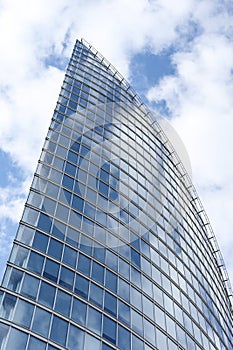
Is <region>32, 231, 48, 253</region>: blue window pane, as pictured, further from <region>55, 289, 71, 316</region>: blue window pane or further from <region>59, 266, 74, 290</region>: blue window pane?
<region>55, 289, 71, 316</region>: blue window pane

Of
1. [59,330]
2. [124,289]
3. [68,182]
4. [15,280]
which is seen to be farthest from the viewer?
[68,182]

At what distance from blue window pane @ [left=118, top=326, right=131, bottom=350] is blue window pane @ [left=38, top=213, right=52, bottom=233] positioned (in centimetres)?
782

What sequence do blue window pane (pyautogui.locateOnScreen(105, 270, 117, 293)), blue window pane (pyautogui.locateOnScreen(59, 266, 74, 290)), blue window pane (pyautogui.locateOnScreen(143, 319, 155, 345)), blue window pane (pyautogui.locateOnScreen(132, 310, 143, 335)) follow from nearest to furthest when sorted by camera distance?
1. blue window pane (pyautogui.locateOnScreen(59, 266, 74, 290))
2. blue window pane (pyautogui.locateOnScreen(132, 310, 143, 335))
3. blue window pane (pyautogui.locateOnScreen(105, 270, 117, 293))
4. blue window pane (pyautogui.locateOnScreen(143, 319, 155, 345))

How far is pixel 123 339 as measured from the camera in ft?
97.0

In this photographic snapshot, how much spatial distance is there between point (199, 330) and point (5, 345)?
21.0m

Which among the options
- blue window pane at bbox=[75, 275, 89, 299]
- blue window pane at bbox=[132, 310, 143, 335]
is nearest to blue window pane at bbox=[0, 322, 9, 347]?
blue window pane at bbox=[75, 275, 89, 299]

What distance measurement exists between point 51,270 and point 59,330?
3.97 metres

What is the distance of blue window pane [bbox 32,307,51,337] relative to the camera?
24855mm


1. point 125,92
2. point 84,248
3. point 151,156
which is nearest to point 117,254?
point 84,248

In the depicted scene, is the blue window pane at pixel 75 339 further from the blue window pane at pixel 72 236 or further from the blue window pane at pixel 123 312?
the blue window pane at pixel 72 236

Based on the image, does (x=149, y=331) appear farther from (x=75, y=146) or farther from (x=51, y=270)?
(x=75, y=146)

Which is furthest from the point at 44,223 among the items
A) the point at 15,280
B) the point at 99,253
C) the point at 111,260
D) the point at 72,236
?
the point at 111,260

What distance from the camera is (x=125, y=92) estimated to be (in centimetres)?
6319

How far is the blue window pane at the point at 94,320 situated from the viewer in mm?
28000
